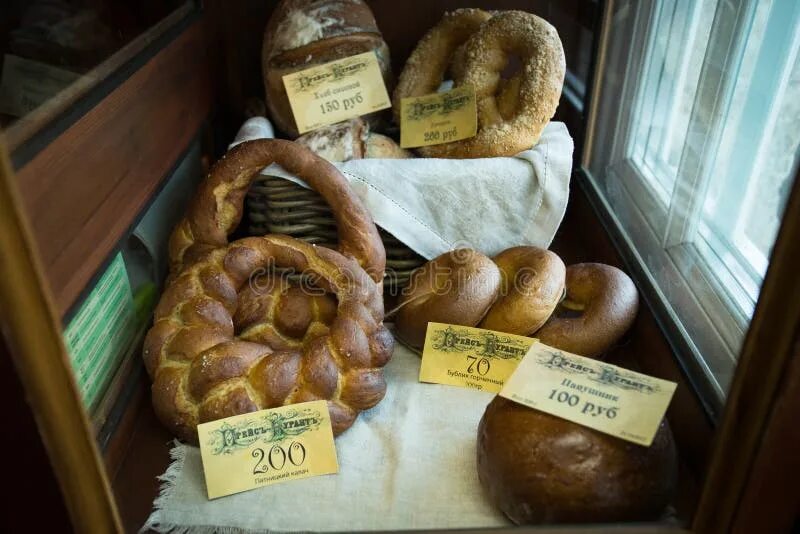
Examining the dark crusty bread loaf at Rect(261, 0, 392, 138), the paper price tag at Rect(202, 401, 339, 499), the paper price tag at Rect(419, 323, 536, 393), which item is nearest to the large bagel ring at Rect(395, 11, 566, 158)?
the dark crusty bread loaf at Rect(261, 0, 392, 138)

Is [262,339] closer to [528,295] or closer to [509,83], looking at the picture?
[528,295]

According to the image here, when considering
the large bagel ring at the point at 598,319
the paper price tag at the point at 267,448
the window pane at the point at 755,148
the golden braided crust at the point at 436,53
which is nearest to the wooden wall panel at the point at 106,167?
the paper price tag at the point at 267,448

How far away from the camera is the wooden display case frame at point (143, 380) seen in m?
0.60

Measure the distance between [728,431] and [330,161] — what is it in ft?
2.94

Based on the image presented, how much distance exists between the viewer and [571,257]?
1.48m

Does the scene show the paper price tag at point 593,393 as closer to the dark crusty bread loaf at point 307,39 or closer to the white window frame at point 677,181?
the white window frame at point 677,181

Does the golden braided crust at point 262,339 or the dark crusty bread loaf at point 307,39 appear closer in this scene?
the golden braided crust at point 262,339

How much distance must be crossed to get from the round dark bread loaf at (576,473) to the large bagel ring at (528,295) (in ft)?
1.05

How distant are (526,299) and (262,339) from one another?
0.47m

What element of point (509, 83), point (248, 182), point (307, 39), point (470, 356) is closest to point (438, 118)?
point (509, 83)

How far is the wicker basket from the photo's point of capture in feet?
4.06

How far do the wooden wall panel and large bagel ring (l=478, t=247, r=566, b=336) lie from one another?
0.66 metres

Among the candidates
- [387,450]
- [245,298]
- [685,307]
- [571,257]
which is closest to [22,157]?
[245,298]

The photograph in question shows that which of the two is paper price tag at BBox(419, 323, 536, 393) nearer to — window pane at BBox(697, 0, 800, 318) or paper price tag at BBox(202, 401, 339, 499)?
paper price tag at BBox(202, 401, 339, 499)
